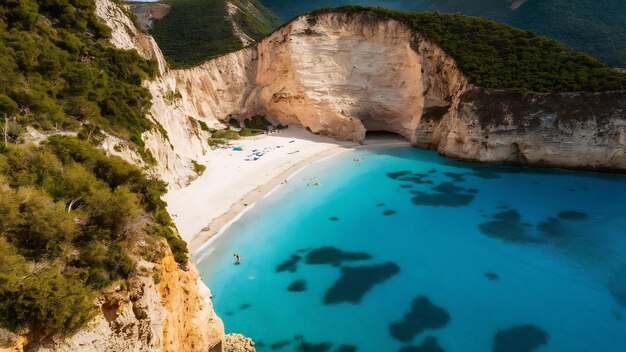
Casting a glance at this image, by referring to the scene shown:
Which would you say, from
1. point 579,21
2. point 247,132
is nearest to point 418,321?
point 247,132

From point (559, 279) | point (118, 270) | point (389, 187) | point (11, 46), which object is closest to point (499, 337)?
point (559, 279)

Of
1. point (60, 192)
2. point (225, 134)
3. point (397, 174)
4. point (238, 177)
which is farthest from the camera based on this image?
point (225, 134)

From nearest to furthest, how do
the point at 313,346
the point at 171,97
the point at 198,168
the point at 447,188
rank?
the point at 313,346 → the point at 447,188 → the point at 198,168 → the point at 171,97

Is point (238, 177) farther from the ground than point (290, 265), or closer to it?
farther from the ground

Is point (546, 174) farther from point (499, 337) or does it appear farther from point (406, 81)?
point (499, 337)

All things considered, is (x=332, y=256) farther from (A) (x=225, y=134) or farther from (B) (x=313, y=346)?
(A) (x=225, y=134)

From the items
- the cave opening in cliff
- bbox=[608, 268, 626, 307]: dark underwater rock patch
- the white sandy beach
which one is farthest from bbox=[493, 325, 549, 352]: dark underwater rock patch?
the cave opening in cliff
